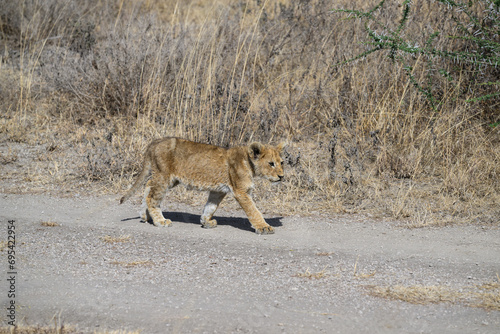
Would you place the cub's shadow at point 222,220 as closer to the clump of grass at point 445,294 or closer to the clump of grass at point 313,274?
the clump of grass at point 313,274

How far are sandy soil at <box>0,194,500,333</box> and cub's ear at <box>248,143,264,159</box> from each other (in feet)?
2.95

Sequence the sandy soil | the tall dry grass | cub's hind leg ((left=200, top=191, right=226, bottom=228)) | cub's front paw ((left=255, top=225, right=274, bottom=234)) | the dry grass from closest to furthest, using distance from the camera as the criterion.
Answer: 1. the sandy soil
2. the dry grass
3. cub's front paw ((left=255, top=225, right=274, bottom=234))
4. cub's hind leg ((left=200, top=191, right=226, bottom=228))
5. the tall dry grass

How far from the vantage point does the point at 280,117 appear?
410 inches

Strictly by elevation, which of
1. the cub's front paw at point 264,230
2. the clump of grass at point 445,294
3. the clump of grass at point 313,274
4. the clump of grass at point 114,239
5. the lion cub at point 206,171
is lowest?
the clump of grass at point 114,239

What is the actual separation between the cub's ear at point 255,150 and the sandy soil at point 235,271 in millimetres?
900

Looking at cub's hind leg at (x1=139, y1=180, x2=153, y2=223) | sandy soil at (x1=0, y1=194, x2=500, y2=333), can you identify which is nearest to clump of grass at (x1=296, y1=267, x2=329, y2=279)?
sandy soil at (x1=0, y1=194, x2=500, y2=333)

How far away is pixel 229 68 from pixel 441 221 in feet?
17.4

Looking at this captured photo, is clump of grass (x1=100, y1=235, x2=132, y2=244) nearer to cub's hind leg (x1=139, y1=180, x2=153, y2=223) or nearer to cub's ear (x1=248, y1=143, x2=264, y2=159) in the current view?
cub's hind leg (x1=139, y1=180, x2=153, y2=223)

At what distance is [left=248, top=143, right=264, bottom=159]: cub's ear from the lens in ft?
23.1

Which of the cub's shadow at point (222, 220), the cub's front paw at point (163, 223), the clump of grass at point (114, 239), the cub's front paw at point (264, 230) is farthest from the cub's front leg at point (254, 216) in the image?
the clump of grass at point (114, 239)

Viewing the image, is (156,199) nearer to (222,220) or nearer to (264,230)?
(222,220)

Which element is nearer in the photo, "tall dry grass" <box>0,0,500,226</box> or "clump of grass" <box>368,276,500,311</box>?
"clump of grass" <box>368,276,500,311</box>

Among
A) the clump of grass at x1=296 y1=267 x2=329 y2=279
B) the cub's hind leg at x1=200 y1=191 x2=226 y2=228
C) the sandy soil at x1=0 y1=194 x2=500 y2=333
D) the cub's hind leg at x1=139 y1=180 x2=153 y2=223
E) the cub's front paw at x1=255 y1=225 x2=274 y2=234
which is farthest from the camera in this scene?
the cub's hind leg at x1=139 y1=180 x2=153 y2=223

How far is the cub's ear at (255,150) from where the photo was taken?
705 centimetres
